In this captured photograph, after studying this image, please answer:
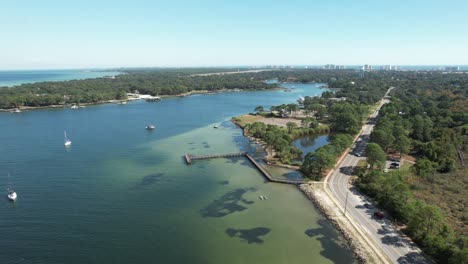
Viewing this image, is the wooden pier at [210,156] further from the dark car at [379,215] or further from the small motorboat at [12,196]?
the dark car at [379,215]

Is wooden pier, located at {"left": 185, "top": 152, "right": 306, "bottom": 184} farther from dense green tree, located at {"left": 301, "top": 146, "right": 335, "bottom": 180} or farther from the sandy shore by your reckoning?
dense green tree, located at {"left": 301, "top": 146, "right": 335, "bottom": 180}

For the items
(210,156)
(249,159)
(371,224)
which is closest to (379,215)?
(371,224)

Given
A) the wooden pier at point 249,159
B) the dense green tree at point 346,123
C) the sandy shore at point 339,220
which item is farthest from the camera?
the dense green tree at point 346,123

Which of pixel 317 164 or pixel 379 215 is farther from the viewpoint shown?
pixel 317 164

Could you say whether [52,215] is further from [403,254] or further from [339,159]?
[339,159]

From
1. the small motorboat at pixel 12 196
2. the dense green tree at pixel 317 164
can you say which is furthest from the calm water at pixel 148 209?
the dense green tree at pixel 317 164

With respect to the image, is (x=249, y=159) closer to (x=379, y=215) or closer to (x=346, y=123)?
(x=379, y=215)
